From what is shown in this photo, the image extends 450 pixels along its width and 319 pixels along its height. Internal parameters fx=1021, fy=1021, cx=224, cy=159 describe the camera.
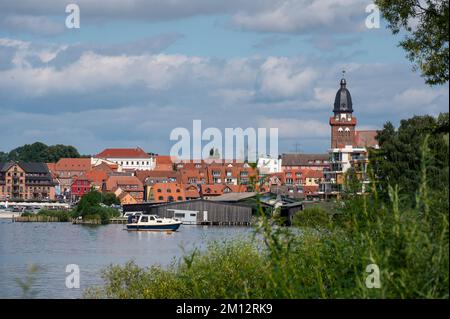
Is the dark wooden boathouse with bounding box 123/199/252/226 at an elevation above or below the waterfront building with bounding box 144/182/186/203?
below

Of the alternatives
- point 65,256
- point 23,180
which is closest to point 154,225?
point 65,256

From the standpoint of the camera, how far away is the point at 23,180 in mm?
196000

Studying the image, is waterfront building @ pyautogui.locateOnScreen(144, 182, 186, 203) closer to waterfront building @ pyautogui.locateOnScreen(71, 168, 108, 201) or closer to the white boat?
waterfront building @ pyautogui.locateOnScreen(71, 168, 108, 201)

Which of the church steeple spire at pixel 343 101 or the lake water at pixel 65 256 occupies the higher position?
the church steeple spire at pixel 343 101

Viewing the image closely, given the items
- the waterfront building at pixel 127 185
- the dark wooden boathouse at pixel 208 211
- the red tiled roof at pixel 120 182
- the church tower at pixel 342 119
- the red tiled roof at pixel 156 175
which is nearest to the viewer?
the dark wooden boathouse at pixel 208 211

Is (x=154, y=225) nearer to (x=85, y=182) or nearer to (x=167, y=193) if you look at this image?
(x=167, y=193)

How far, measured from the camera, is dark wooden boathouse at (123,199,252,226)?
122 m

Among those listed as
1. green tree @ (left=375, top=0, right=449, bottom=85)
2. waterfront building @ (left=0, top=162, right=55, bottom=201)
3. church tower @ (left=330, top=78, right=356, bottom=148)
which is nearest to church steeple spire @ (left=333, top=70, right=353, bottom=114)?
church tower @ (left=330, top=78, right=356, bottom=148)

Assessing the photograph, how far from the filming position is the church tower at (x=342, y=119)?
7741 inches

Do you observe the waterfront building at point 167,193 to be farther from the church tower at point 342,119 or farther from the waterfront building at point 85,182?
the church tower at point 342,119

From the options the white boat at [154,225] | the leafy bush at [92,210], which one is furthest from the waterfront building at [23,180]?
the white boat at [154,225]

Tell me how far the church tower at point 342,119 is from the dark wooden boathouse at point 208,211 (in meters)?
72.3

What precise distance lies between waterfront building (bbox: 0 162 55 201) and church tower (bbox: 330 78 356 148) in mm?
55791

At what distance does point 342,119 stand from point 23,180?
205 feet
